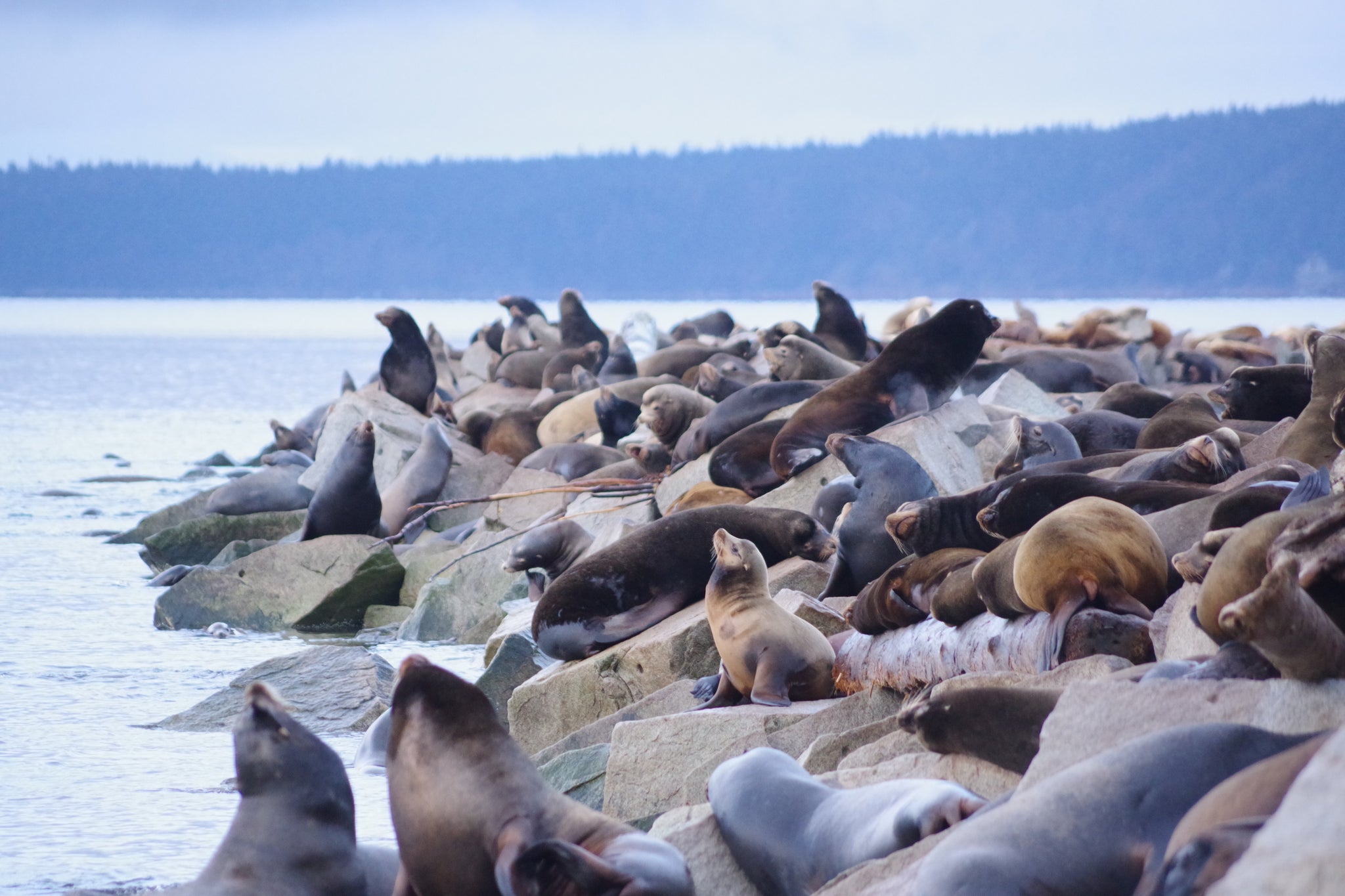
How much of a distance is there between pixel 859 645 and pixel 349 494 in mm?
6154

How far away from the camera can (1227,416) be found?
302 inches

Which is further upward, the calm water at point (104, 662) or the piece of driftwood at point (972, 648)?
the piece of driftwood at point (972, 648)

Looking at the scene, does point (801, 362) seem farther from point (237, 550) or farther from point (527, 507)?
point (237, 550)

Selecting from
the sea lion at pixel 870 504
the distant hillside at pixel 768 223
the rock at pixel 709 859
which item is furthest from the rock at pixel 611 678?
the distant hillside at pixel 768 223

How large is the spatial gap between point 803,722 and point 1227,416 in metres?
4.23

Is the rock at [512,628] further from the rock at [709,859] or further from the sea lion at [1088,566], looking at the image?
the rock at [709,859]

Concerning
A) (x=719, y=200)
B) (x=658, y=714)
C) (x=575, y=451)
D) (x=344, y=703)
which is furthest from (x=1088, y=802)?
(x=719, y=200)

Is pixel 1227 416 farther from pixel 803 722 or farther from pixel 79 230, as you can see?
pixel 79 230

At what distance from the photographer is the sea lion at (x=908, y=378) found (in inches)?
312

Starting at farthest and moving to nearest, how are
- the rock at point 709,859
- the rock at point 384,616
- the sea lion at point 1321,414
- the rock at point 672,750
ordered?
the rock at point 384,616 → the sea lion at point 1321,414 → the rock at point 672,750 → the rock at point 709,859

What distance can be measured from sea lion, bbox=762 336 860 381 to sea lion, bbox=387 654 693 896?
23.8 feet

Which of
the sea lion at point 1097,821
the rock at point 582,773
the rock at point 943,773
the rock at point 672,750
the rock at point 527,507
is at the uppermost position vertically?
the sea lion at point 1097,821

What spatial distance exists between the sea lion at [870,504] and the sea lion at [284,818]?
311 centimetres

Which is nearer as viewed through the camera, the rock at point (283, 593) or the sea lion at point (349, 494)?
the rock at point (283, 593)
